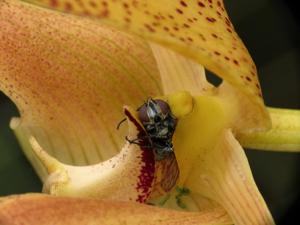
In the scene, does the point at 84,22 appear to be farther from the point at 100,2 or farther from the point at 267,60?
the point at 267,60

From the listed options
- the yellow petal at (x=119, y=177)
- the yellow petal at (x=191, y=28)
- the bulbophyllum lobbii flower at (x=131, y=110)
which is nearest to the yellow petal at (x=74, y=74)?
the bulbophyllum lobbii flower at (x=131, y=110)

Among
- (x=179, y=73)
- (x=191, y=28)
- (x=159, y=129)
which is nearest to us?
(x=191, y=28)

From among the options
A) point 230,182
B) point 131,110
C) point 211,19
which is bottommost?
point 230,182

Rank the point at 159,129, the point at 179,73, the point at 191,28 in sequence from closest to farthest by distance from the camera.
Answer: the point at 191,28 → the point at 159,129 → the point at 179,73

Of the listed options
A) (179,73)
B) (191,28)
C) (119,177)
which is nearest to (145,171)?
(119,177)

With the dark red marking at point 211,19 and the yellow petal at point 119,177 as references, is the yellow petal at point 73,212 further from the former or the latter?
the dark red marking at point 211,19

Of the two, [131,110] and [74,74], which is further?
[74,74]

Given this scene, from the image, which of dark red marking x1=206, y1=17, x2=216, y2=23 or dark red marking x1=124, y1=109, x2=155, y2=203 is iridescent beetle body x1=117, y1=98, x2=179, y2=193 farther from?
dark red marking x1=206, y1=17, x2=216, y2=23

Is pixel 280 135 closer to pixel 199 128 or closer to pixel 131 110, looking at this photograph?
pixel 199 128
